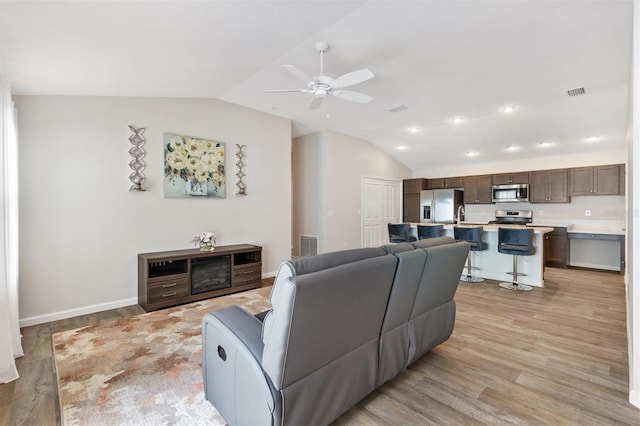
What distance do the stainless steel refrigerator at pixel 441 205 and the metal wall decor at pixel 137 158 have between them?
6.80 metres

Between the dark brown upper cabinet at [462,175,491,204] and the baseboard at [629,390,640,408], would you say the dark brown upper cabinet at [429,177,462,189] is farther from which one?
the baseboard at [629,390,640,408]

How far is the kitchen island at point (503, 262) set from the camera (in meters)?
4.69

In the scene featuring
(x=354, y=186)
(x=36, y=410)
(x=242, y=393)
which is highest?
(x=354, y=186)

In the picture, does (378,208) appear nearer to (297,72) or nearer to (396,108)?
(396,108)

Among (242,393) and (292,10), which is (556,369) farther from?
(292,10)

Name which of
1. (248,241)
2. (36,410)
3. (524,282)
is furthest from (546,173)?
(36,410)

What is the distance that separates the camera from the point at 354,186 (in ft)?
23.6

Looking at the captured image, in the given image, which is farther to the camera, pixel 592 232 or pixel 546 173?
pixel 546 173

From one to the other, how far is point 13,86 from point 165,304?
2.81m

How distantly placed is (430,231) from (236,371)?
4.44 metres

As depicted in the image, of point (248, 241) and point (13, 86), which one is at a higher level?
point (13, 86)

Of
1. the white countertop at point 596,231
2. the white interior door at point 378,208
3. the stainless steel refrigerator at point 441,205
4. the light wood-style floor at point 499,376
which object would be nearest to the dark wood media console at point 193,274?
the light wood-style floor at point 499,376

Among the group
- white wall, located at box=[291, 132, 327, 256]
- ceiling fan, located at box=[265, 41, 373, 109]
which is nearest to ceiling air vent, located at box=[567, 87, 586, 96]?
ceiling fan, located at box=[265, 41, 373, 109]

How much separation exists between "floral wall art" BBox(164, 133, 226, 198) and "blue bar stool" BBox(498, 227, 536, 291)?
4520 mm
